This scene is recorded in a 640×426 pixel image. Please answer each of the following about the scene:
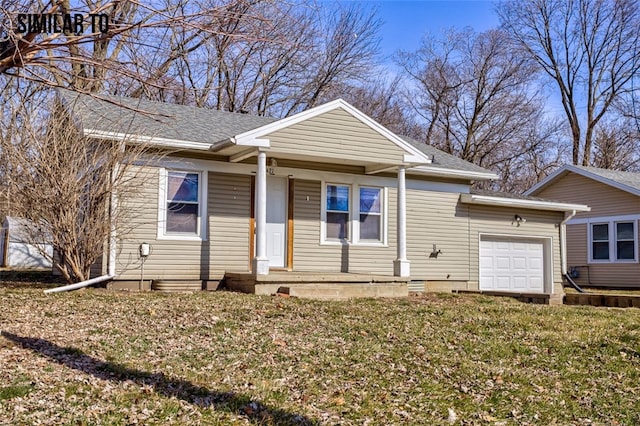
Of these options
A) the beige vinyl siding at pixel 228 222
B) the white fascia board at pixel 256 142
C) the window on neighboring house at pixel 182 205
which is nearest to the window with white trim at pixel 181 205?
the window on neighboring house at pixel 182 205

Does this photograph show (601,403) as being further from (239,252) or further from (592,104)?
(592,104)

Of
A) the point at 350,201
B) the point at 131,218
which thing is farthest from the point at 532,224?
the point at 131,218

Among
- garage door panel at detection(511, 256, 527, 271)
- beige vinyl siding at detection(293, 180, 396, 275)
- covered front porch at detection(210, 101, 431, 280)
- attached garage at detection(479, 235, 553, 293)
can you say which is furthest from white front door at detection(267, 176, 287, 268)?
garage door panel at detection(511, 256, 527, 271)

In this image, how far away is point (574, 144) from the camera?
35.1 meters

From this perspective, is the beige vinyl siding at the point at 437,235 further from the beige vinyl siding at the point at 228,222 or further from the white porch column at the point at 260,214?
the white porch column at the point at 260,214

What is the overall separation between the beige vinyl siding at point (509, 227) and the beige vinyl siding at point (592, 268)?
419 centimetres

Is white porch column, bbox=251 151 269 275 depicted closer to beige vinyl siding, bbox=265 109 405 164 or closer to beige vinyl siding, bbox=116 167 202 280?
beige vinyl siding, bbox=265 109 405 164

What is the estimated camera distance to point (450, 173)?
1648cm

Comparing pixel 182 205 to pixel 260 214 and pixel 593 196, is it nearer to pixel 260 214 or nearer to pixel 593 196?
pixel 260 214

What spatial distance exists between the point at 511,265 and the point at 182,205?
9476 millimetres

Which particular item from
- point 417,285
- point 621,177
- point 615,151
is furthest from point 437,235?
point 615,151

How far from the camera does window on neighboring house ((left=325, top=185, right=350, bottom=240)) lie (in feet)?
49.4

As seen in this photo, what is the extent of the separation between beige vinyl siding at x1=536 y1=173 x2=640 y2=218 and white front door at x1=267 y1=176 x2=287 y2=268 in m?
12.7

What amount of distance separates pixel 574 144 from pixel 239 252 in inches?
1044
